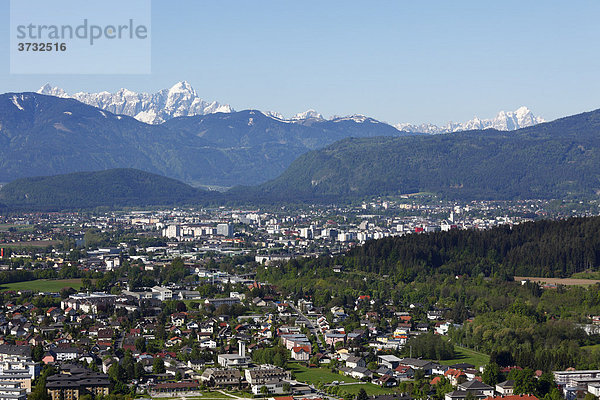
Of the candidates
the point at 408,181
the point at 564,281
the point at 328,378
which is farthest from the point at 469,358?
the point at 408,181

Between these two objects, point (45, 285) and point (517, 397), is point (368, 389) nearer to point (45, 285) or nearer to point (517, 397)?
point (517, 397)

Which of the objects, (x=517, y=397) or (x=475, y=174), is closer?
(x=517, y=397)

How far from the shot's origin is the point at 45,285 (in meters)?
67.0

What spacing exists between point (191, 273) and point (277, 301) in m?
15.6

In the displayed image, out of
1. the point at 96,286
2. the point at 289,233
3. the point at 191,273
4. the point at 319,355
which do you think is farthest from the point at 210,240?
the point at 319,355

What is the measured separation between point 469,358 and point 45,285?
32372 millimetres

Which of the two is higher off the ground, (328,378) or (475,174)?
(475,174)

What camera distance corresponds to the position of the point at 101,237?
342 feet

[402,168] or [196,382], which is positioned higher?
[402,168]

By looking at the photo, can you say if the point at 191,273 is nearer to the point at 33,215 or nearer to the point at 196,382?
the point at 196,382

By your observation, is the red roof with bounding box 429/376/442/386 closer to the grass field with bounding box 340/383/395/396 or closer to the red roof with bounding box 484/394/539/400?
the grass field with bounding box 340/383/395/396

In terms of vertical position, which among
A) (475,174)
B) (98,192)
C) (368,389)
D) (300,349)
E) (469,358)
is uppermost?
(475,174)

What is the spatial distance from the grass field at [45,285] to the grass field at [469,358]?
28.3m

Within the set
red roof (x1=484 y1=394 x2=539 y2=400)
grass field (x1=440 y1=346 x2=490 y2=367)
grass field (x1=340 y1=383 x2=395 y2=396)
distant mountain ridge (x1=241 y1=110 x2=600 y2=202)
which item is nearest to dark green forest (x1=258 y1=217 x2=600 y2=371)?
grass field (x1=440 y1=346 x2=490 y2=367)
